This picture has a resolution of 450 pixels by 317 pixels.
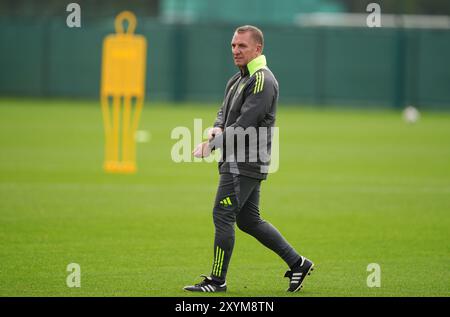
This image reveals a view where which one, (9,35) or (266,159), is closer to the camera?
(266,159)

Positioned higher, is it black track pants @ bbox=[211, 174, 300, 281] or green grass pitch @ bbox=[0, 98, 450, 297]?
black track pants @ bbox=[211, 174, 300, 281]

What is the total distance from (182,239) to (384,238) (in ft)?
8.38

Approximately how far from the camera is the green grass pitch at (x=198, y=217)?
9.20 meters

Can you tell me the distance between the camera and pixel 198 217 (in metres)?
13.2

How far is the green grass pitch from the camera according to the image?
9195mm

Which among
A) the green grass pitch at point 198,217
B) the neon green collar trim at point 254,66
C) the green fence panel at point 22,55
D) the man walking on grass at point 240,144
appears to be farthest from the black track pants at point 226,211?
the green fence panel at point 22,55

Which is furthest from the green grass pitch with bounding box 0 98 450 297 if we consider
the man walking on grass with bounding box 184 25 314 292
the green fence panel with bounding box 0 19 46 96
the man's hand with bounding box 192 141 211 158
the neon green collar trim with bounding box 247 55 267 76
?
the green fence panel with bounding box 0 19 46 96

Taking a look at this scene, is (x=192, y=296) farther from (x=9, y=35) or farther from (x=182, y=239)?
(x=9, y=35)

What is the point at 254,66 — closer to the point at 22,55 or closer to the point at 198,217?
the point at 198,217

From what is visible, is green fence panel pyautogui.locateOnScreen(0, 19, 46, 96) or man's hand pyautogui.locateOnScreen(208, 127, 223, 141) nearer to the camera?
Result: man's hand pyautogui.locateOnScreen(208, 127, 223, 141)

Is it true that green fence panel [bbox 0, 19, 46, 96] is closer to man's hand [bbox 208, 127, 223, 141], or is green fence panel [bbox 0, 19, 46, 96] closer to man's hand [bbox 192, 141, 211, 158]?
man's hand [bbox 208, 127, 223, 141]

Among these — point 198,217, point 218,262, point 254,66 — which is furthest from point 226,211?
point 198,217
